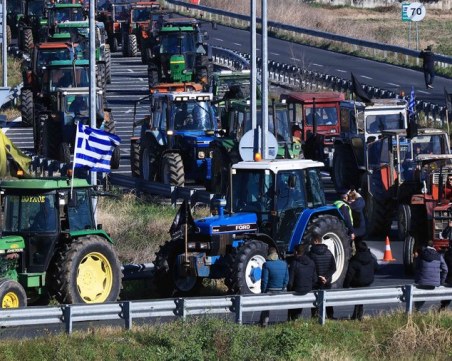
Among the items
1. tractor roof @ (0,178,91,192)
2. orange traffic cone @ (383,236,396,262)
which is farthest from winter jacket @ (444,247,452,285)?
tractor roof @ (0,178,91,192)

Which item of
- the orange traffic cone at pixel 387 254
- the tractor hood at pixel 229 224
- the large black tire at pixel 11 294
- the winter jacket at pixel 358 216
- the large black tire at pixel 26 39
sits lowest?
the orange traffic cone at pixel 387 254

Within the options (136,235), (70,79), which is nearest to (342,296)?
(136,235)

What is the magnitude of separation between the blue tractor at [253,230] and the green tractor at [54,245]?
1.36m

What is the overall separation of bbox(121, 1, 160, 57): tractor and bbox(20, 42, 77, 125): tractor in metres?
13.2

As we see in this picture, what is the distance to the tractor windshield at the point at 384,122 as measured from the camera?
1345 inches

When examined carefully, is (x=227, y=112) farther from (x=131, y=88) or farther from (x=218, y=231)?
(x=131, y=88)

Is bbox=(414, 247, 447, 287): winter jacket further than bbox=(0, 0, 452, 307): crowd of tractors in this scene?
Yes

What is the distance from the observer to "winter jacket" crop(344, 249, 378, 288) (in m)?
22.2

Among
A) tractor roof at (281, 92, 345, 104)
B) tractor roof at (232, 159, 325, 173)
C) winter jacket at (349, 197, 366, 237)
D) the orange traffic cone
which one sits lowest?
the orange traffic cone

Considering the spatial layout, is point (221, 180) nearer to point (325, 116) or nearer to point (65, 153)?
point (325, 116)

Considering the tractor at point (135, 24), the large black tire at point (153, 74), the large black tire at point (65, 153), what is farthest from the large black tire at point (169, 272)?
the tractor at point (135, 24)

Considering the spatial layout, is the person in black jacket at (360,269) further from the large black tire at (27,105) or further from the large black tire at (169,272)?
the large black tire at (27,105)

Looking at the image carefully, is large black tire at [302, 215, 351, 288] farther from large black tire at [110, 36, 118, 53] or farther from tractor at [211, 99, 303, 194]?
large black tire at [110, 36, 118, 53]

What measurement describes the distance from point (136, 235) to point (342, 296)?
26.6 feet
